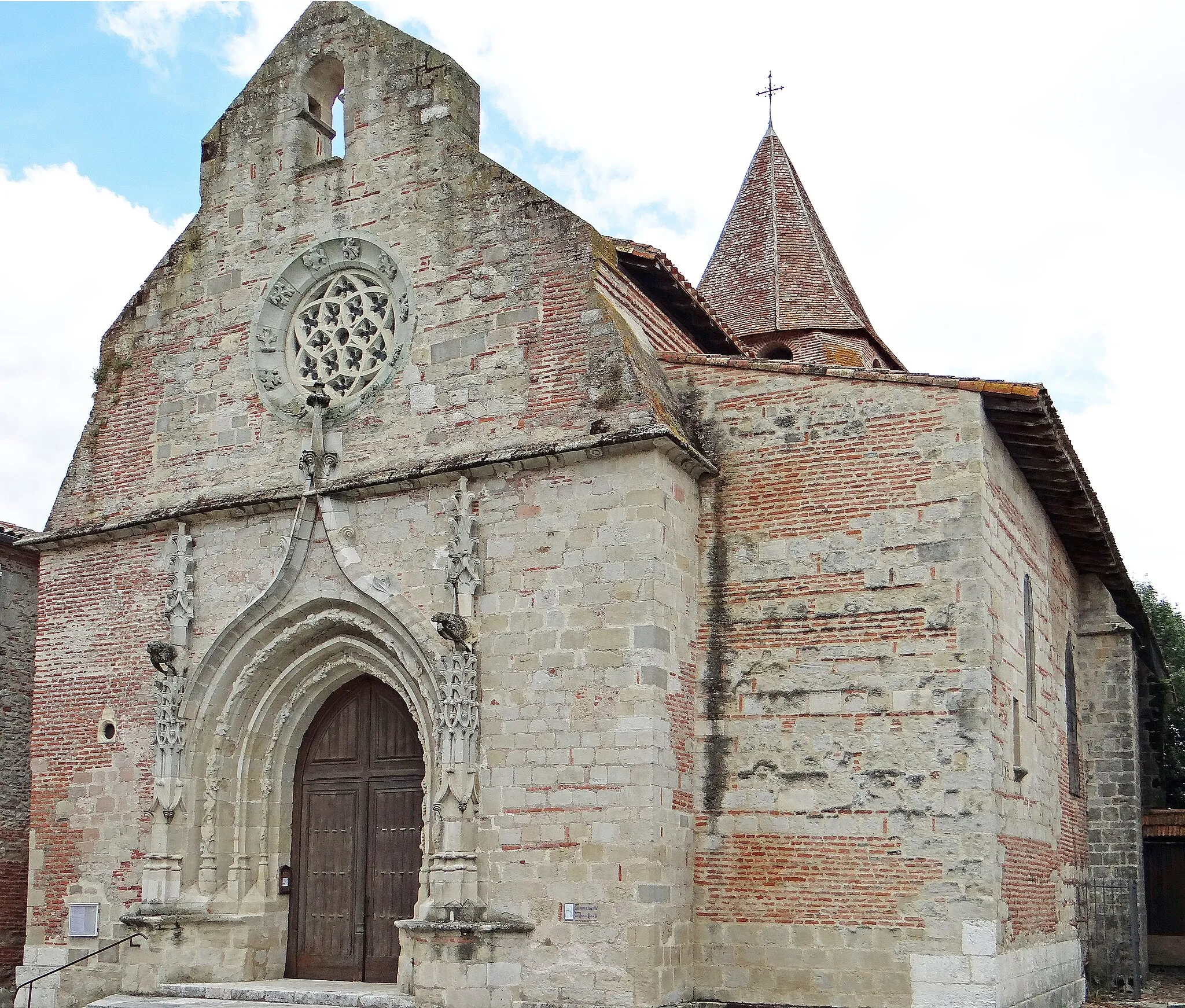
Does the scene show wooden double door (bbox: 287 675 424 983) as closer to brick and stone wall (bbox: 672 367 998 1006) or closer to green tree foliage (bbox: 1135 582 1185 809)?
brick and stone wall (bbox: 672 367 998 1006)

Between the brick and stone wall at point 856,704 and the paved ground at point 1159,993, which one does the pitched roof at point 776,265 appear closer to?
the brick and stone wall at point 856,704

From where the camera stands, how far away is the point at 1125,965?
1609 cm

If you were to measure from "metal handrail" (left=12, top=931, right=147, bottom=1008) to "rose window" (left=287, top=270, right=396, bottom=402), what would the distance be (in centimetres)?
536

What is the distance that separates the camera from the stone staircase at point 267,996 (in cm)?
1134

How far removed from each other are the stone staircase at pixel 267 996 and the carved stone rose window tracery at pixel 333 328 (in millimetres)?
5209

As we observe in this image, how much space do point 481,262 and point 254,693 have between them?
465 cm

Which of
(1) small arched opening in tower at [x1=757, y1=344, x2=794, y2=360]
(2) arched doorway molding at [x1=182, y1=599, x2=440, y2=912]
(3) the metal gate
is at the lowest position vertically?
(3) the metal gate

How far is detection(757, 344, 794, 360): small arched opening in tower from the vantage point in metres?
22.0

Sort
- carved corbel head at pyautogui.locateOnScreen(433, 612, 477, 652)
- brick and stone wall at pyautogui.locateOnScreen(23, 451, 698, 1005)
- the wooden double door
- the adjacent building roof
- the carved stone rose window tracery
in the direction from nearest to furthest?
1. brick and stone wall at pyautogui.locateOnScreen(23, 451, 698, 1005)
2. carved corbel head at pyautogui.locateOnScreen(433, 612, 477, 652)
3. the wooden double door
4. the carved stone rose window tracery
5. the adjacent building roof

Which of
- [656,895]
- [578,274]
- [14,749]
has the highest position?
[578,274]

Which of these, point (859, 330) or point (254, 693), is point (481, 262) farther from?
point (859, 330)

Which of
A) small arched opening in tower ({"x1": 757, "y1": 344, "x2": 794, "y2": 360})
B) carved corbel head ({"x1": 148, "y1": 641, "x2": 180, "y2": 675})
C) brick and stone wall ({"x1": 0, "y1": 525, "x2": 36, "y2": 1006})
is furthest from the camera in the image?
small arched opening in tower ({"x1": 757, "y1": 344, "x2": 794, "y2": 360})

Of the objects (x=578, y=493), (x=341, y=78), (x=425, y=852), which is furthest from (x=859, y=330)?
(x=425, y=852)

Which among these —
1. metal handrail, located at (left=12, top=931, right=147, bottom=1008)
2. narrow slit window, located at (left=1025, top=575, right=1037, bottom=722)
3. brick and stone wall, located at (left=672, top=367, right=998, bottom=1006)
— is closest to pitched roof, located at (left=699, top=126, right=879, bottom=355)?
narrow slit window, located at (left=1025, top=575, right=1037, bottom=722)
